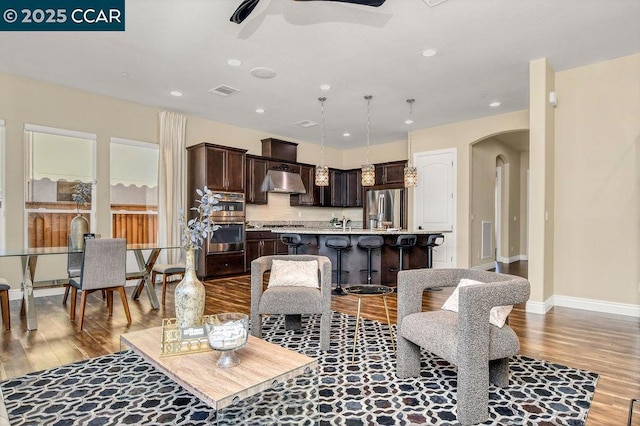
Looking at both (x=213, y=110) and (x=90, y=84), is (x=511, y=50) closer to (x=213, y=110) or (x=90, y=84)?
(x=213, y=110)

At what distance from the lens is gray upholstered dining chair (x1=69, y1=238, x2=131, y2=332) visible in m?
3.56

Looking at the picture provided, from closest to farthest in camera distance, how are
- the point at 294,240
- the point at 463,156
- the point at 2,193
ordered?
1. the point at 2,193
2. the point at 294,240
3. the point at 463,156

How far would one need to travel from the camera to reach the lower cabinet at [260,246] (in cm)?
688

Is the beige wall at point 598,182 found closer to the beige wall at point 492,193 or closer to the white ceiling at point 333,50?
the white ceiling at point 333,50

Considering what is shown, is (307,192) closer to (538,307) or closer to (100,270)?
(100,270)

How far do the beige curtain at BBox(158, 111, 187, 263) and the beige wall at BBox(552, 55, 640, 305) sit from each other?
576 centimetres

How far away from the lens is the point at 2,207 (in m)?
4.71

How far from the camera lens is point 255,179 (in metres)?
7.32

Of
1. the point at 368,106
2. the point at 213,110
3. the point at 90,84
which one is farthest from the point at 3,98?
the point at 368,106

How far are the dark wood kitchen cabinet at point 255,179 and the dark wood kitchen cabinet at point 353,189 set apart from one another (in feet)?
8.15

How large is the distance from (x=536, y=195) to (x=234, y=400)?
420cm

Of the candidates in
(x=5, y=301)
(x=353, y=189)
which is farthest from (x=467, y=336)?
(x=353, y=189)

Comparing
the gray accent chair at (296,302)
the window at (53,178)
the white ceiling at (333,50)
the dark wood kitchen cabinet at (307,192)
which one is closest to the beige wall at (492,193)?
the white ceiling at (333,50)

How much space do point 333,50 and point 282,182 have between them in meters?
3.93
